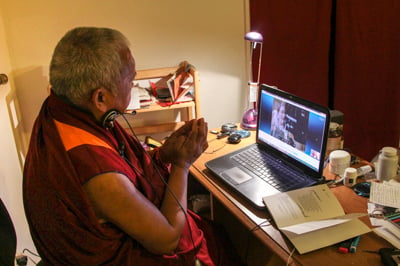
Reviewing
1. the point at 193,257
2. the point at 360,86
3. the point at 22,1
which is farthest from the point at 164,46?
the point at 193,257

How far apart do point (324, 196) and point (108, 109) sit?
78 centimetres

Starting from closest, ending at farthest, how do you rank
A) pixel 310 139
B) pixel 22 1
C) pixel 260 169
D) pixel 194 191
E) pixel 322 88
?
pixel 310 139, pixel 260 169, pixel 22 1, pixel 194 191, pixel 322 88

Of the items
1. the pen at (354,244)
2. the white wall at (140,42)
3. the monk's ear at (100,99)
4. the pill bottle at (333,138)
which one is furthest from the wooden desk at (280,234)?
the white wall at (140,42)

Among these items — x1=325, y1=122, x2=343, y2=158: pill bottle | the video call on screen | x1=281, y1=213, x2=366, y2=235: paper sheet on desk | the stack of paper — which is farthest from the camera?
the stack of paper

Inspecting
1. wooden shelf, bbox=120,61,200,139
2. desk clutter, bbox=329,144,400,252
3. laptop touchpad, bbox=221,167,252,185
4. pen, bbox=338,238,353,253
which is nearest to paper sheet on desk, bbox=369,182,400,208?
desk clutter, bbox=329,144,400,252

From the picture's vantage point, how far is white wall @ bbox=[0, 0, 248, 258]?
6.81ft

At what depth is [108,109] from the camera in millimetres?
1148

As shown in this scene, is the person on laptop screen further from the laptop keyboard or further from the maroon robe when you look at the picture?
the maroon robe

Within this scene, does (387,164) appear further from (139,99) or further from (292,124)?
(139,99)

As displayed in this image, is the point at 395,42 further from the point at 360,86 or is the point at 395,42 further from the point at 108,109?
the point at 108,109

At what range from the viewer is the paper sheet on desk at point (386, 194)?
1.26m

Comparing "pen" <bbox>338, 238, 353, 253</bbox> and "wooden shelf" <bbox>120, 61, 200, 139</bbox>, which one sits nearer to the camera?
"pen" <bbox>338, 238, 353, 253</bbox>

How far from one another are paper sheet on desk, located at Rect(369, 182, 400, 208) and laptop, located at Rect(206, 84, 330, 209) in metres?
0.19

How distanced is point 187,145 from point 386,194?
0.72 metres
